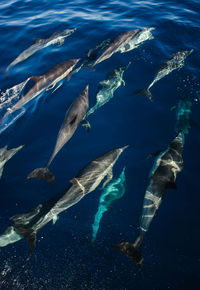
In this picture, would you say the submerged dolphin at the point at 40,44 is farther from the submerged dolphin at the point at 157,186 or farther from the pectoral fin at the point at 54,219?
the submerged dolphin at the point at 157,186

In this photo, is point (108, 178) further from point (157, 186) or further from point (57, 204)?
point (57, 204)

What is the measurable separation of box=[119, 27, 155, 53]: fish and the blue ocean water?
1.06 feet

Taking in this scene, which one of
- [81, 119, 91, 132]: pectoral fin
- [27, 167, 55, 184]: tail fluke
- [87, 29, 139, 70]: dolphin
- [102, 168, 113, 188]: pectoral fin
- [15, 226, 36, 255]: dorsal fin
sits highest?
[87, 29, 139, 70]: dolphin

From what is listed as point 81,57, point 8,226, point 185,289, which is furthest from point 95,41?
point 185,289

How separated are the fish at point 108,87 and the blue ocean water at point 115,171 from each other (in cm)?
26

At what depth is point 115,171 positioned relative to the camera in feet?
24.2

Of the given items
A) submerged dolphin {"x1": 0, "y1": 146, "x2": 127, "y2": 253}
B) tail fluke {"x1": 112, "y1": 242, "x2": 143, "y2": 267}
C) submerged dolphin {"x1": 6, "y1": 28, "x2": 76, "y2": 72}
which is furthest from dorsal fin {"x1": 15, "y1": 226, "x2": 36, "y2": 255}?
submerged dolphin {"x1": 6, "y1": 28, "x2": 76, "y2": 72}

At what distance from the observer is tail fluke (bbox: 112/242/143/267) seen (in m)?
5.24

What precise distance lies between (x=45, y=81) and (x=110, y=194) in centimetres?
556

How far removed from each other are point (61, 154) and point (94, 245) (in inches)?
129

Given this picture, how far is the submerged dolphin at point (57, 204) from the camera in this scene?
576 cm

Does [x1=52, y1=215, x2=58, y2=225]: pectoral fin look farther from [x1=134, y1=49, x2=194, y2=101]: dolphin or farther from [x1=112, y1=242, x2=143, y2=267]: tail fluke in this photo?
[x1=134, y1=49, x2=194, y2=101]: dolphin

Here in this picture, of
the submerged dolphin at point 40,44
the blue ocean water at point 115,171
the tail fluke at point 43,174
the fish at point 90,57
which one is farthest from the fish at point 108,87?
the submerged dolphin at point 40,44

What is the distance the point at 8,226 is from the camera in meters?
6.04
